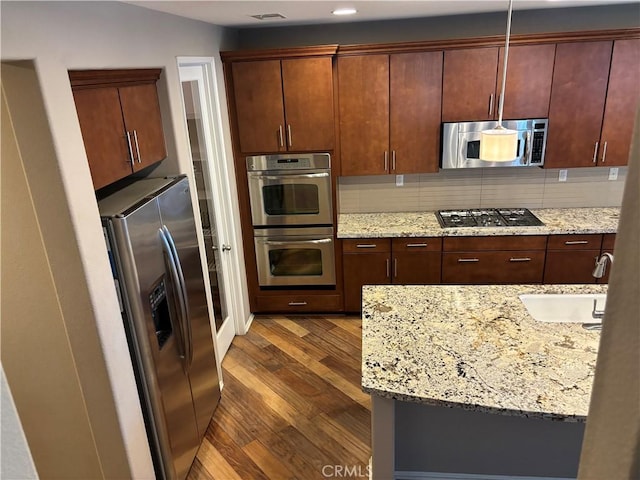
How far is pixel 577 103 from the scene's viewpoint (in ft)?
11.9

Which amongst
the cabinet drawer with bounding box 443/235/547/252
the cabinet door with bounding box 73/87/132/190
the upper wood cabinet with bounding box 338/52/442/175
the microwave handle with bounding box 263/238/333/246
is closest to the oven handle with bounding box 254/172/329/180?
the upper wood cabinet with bounding box 338/52/442/175

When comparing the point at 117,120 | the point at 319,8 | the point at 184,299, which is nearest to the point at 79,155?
the point at 117,120

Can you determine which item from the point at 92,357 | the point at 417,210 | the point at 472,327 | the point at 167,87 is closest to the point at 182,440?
the point at 92,357

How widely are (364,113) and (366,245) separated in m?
1.08

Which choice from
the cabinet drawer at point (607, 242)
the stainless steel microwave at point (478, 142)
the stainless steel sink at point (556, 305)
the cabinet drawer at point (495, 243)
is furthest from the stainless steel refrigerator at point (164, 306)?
the cabinet drawer at point (607, 242)

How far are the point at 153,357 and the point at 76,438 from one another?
1.52ft

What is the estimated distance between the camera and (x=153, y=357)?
223 centimetres

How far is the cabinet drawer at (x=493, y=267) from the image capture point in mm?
3801

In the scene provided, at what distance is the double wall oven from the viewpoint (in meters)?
3.88

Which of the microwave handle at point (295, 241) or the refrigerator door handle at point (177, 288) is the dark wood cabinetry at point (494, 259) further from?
the refrigerator door handle at point (177, 288)

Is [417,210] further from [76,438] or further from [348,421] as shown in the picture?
[76,438]

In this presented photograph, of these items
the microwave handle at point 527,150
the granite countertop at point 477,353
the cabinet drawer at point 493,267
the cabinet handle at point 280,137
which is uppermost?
the cabinet handle at point 280,137

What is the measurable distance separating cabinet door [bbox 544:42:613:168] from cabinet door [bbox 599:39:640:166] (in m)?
0.05
